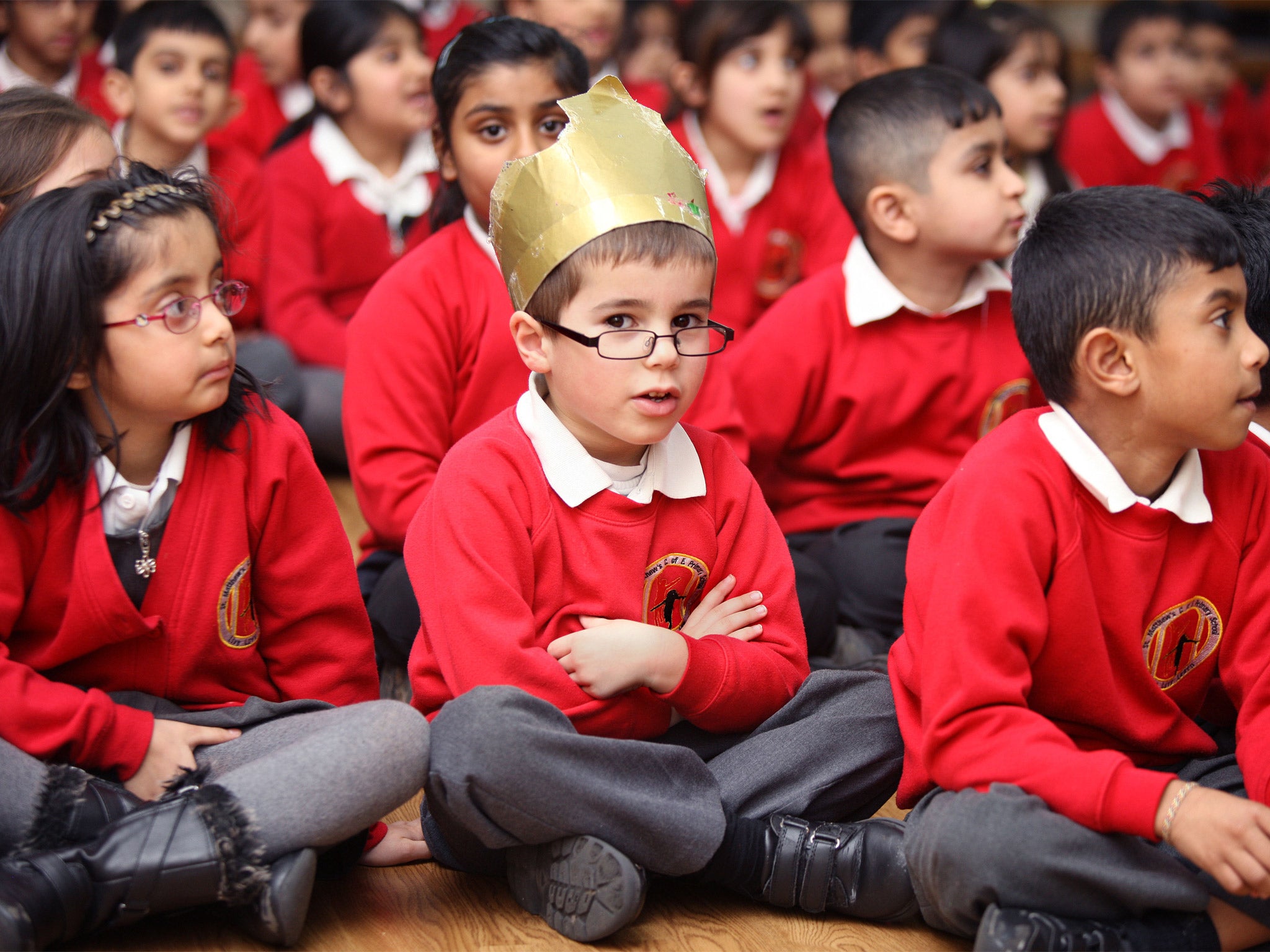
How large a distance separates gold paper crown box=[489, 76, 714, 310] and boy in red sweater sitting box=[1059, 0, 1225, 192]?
98.8 inches

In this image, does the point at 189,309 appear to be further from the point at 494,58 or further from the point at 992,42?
the point at 992,42

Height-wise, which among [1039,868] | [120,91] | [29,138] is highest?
[120,91]

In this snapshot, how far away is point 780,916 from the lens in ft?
3.99

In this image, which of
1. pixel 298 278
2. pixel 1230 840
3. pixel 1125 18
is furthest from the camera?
pixel 1125 18

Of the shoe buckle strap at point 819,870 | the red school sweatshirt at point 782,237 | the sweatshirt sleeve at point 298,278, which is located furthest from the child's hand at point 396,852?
the red school sweatshirt at point 782,237

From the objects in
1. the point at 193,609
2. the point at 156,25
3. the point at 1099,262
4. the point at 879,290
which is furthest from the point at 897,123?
the point at 156,25

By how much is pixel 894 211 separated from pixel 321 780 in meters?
1.15

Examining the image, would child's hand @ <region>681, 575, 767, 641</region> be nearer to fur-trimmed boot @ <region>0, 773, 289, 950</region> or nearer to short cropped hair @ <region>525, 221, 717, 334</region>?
short cropped hair @ <region>525, 221, 717, 334</region>

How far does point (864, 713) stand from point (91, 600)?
700mm

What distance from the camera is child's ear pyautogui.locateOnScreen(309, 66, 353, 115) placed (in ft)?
8.80

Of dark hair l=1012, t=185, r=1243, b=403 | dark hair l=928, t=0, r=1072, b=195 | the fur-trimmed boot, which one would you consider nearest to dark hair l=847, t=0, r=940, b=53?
dark hair l=928, t=0, r=1072, b=195

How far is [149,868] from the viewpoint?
1.05 m

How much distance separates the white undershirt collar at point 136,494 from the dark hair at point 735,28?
1694 mm

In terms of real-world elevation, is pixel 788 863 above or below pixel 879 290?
below
